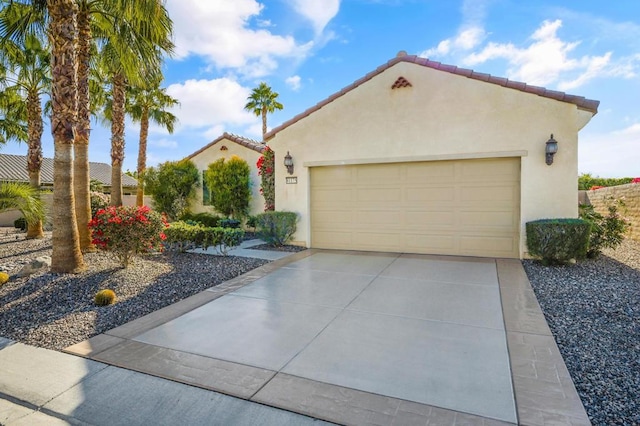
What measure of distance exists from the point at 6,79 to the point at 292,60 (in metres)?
10.3

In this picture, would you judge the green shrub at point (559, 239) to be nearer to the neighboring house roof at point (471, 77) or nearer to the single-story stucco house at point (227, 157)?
the neighboring house roof at point (471, 77)

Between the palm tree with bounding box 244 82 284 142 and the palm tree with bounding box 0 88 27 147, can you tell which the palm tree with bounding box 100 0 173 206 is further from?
the palm tree with bounding box 244 82 284 142

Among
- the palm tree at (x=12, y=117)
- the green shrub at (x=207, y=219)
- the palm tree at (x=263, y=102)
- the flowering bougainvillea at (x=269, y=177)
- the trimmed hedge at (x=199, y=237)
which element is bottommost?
the trimmed hedge at (x=199, y=237)

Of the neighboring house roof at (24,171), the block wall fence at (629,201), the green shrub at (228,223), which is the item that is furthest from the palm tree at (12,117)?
the block wall fence at (629,201)

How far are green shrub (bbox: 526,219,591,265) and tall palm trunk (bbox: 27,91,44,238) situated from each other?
643 inches

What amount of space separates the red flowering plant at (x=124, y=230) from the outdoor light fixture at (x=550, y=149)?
29.7 ft

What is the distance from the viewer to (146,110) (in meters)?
18.5

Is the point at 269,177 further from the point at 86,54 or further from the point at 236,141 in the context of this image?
the point at 86,54

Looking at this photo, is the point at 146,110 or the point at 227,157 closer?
the point at 227,157

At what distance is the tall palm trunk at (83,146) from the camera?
8.61 meters

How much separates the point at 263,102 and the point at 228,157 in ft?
44.8

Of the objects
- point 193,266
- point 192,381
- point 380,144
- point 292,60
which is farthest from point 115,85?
point 192,381

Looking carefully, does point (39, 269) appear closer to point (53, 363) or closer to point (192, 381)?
point (53, 363)

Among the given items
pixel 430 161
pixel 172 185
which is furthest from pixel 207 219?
pixel 430 161
